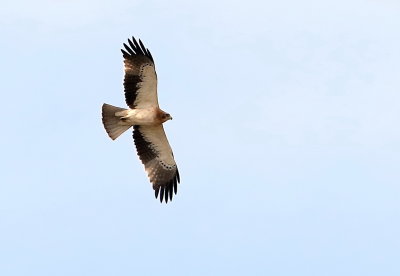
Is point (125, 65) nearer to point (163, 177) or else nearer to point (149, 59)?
point (149, 59)

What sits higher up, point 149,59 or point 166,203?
point 149,59

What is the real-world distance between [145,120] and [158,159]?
1263 mm

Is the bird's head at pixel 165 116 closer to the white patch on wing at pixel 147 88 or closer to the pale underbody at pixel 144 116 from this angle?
the pale underbody at pixel 144 116

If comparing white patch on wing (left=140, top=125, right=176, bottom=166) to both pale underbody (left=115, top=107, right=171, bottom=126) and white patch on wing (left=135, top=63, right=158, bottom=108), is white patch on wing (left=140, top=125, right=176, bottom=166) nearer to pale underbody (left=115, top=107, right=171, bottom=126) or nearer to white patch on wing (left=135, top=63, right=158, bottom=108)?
pale underbody (left=115, top=107, right=171, bottom=126)

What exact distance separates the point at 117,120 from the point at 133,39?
177 cm

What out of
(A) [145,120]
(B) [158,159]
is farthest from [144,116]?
(B) [158,159]

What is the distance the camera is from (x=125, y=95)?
30.4 meters

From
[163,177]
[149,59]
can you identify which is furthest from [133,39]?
[163,177]

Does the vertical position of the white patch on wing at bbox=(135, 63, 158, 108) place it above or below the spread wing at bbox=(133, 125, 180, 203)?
Result: above

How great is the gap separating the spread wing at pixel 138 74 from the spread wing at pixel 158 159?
0.90 meters

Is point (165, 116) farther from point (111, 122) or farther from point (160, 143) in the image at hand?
point (111, 122)

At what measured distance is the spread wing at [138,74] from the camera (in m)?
30.2

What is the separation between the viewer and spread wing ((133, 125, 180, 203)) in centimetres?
3108

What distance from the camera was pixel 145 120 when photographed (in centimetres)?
3050
